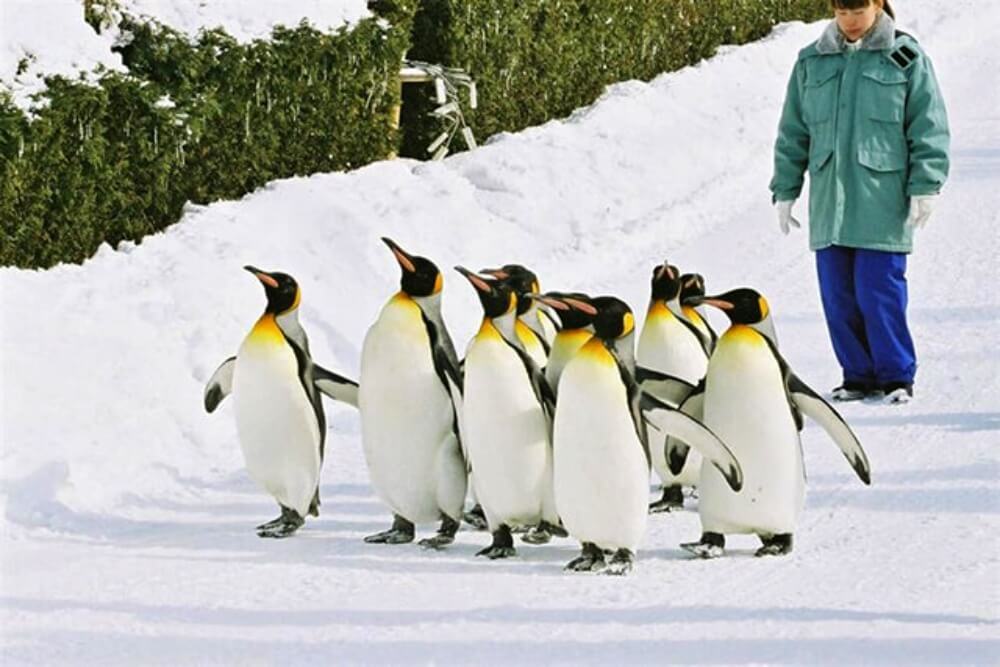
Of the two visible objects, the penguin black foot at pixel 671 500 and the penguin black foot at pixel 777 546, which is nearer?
the penguin black foot at pixel 777 546

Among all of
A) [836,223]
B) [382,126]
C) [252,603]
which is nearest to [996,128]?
[382,126]

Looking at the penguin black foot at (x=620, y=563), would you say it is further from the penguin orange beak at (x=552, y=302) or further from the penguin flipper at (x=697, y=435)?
the penguin orange beak at (x=552, y=302)

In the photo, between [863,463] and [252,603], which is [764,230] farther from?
[252,603]

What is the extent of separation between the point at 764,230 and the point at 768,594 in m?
6.88

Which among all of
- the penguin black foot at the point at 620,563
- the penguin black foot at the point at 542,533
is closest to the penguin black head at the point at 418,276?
the penguin black foot at the point at 542,533

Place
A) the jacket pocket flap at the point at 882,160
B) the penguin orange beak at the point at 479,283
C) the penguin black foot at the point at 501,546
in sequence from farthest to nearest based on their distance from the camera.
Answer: the jacket pocket flap at the point at 882,160 < the penguin black foot at the point at 501,546 < the penguin orange beak at the point at 479,283

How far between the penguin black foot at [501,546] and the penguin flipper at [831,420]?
1.04 metres

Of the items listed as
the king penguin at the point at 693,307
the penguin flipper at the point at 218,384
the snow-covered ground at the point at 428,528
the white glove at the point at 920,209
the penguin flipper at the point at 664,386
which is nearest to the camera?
the snow-covered ground at the point at 428,528

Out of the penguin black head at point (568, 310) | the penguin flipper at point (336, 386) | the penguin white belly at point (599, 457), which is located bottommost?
the penguin white belly at point (599, 457)

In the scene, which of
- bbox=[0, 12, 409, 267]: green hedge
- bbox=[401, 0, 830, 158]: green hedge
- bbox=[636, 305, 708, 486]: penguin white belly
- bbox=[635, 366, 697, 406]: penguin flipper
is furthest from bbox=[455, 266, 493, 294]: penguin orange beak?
bbox=[401, 0, 830, 158]: green hedge

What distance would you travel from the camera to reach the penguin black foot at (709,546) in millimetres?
5879

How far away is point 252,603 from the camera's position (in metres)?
5.42

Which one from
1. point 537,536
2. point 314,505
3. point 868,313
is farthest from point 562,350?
point 868,313

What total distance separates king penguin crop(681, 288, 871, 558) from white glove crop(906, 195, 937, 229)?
234 centimetres
